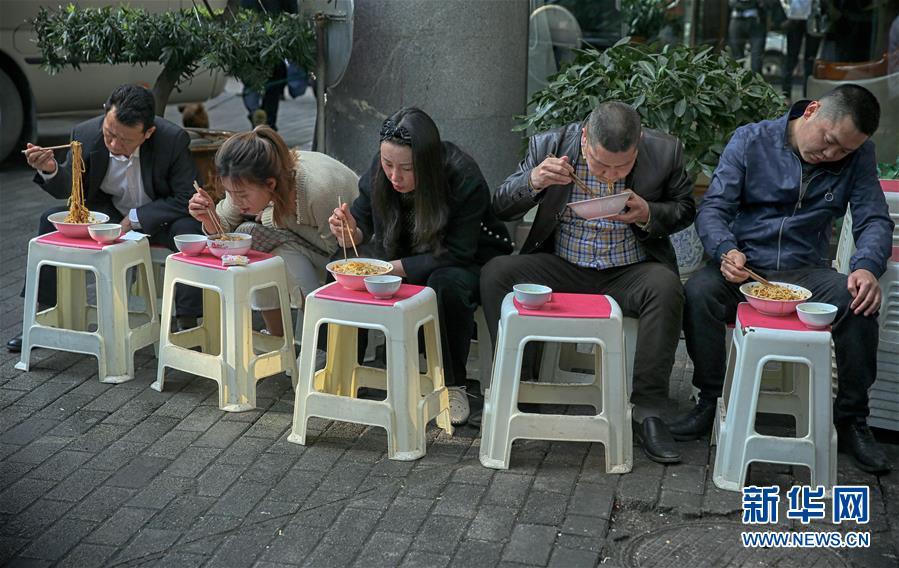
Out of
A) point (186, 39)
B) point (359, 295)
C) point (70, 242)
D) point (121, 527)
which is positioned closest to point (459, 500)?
point (359, 295)

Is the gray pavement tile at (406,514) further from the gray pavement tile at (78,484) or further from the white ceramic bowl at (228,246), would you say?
the white ceramic bowl at (228,246)

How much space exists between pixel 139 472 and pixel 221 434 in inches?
15.2

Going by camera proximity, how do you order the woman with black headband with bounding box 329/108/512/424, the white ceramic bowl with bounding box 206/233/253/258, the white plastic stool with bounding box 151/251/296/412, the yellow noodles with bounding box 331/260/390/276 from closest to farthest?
the yellow noodles with bounding box 331/260/390/276
the woman with black headband with bounding box 329/108/512/424
the white plastic stool with bounding box 151/251/296/412
the white ceramic bowl with bounding box 206/233/253/258

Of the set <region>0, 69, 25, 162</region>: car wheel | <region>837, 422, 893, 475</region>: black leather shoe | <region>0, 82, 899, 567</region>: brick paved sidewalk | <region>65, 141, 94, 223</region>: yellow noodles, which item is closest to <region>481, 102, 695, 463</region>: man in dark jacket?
<region>0, 82, 899, 567</region>: brick paved sidewalk

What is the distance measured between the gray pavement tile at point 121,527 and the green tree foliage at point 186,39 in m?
2.75

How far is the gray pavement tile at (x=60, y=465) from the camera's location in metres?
3.54

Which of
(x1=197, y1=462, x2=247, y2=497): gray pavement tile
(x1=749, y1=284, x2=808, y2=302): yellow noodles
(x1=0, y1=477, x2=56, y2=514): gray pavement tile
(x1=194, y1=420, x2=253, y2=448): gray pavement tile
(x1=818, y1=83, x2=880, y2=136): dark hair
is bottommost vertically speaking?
(x1=0, y1=477, x2=56, y2=514): gray pavement tile

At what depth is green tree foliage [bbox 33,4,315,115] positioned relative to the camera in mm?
5348

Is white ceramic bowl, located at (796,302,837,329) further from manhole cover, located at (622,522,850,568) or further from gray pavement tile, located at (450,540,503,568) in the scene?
gray pavement tile, located at (450,540,503,568)

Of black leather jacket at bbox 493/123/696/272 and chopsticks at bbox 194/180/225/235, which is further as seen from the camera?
chopsticks at bbox 194/180/225/235

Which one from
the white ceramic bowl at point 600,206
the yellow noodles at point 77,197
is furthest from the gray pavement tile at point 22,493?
the white ceramic bowl at point 600,206

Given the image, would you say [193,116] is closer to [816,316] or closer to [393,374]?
[393,374]

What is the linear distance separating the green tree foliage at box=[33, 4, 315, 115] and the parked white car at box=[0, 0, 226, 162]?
85.2 inches

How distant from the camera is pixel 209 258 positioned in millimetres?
4125
